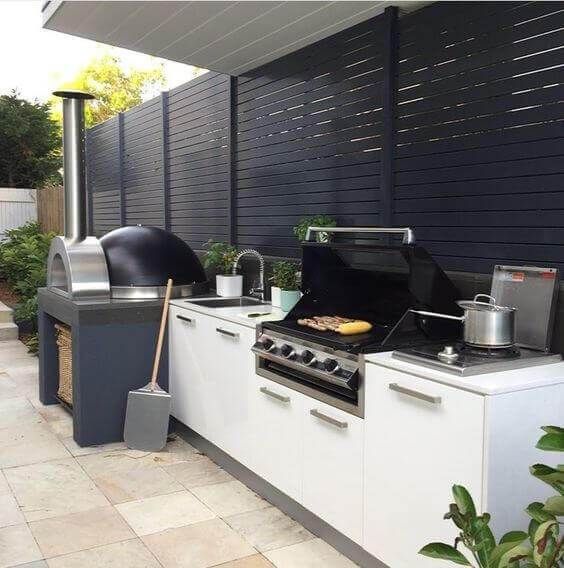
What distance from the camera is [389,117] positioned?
3.50 m

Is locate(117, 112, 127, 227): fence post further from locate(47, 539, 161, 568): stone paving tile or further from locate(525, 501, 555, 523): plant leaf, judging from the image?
locate(525, 501, 555, 523): plant leaf

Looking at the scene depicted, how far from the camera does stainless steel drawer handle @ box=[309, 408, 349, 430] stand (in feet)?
8.87

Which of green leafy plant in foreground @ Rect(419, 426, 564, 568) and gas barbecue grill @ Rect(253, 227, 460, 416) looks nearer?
green leafy plant in foreground @ Rect(419, 426, 564, 568)

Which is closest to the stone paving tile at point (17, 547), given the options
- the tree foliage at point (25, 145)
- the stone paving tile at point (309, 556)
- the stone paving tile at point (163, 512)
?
the stone paving tile at point (163, 512)

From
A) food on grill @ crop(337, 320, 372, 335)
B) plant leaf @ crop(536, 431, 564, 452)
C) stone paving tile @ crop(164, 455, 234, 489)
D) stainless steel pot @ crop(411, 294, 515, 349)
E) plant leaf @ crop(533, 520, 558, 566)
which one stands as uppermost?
stainless steel pot @ crop(411, 294, 515, 349)

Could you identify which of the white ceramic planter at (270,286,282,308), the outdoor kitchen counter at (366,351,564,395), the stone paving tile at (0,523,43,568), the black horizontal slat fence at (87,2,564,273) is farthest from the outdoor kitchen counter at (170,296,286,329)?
the stone paving tile at (0,523,43,568)

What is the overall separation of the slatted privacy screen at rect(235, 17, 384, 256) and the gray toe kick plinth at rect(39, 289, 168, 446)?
1.12 meters

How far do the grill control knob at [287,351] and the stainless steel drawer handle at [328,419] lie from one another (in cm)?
29

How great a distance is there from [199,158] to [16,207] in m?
7.88

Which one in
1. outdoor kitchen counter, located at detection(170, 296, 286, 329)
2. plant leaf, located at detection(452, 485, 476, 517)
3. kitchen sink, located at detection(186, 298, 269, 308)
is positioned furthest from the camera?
kitchen sink, located at detection(186, 298, 269, 308)

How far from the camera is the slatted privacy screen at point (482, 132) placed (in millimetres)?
2691

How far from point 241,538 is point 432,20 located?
2713 millimetres

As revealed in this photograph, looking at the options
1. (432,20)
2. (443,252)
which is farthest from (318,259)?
(432,20)

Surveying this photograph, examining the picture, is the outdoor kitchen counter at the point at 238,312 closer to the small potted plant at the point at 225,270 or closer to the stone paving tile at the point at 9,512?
the small potted plant at the point at 225,270
